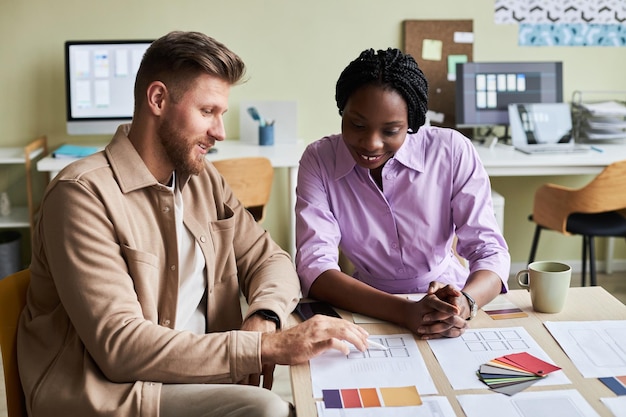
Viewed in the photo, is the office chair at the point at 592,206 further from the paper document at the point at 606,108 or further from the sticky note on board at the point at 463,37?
the sticky note on board at the point at 463,37

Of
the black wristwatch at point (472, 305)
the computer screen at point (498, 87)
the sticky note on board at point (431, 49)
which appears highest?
the sticky note on board at point (431, 49)

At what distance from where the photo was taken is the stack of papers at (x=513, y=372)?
1.29m

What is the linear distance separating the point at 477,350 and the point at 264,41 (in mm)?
2991

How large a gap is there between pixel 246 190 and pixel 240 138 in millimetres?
760

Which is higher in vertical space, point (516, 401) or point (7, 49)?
point (7, 49)

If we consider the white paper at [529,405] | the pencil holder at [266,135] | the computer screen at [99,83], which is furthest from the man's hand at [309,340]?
the computer screen at [99,83]

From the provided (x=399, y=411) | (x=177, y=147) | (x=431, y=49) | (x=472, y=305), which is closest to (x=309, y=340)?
(x=399, y=411)

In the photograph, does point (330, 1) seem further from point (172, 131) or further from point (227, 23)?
point (172, 131)

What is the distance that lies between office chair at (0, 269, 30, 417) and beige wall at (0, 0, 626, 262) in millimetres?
2741

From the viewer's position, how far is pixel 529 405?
122cm

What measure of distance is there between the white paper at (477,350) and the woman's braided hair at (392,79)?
56 cm

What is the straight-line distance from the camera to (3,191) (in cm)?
425

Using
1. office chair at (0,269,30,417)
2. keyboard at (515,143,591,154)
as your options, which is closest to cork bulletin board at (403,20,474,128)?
keyboard at (515,143,591,154)

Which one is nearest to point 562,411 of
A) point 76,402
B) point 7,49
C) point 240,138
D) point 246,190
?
point 76,402
